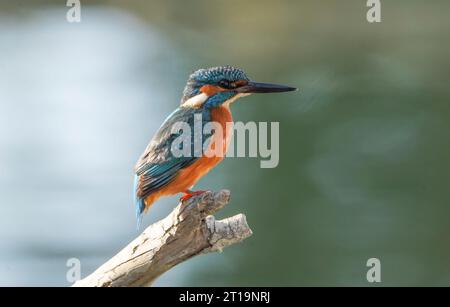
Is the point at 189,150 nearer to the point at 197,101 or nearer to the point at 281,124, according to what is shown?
the point at 197,101

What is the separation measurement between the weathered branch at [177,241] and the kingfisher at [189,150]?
176 mm

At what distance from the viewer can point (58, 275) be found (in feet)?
23.0

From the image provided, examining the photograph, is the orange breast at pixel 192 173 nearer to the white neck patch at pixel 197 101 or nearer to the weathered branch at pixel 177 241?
the white neck patch at pixel 197 101

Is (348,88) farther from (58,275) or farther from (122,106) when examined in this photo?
(58,275)

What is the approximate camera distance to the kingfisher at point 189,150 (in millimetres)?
3818

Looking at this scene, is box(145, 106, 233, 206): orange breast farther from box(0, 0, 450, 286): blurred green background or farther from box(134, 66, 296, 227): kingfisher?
box(0, 0, 450, 286): blurred green background

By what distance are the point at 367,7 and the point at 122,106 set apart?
9.44 ft

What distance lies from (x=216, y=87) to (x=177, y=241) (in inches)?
40.3

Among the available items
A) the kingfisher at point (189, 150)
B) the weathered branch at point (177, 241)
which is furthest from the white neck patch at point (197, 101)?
the weathered branch at point (177, 241)

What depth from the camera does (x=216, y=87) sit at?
4.18 meters

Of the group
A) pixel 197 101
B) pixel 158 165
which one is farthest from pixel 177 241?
pixel 197 101
